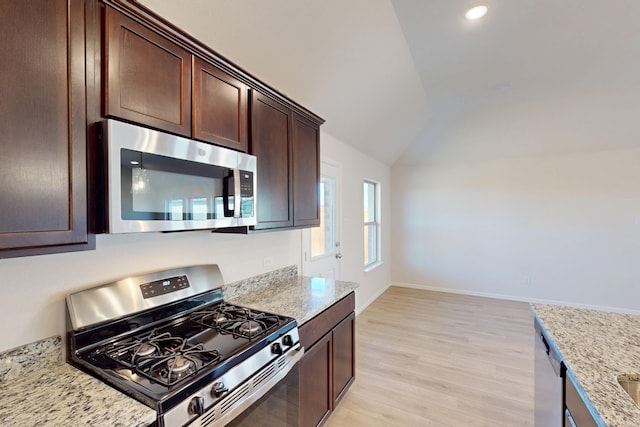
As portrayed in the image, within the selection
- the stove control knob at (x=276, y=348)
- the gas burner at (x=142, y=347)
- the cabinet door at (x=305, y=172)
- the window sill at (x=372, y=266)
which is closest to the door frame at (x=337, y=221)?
the cabinet door at (x=305, y=172)

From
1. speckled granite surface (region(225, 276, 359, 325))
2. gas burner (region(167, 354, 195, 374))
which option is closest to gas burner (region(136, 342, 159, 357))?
gas burner (region(167, 354, 195, 374))

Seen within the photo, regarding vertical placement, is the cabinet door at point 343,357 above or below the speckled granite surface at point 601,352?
below

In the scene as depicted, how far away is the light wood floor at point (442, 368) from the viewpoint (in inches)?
82.8

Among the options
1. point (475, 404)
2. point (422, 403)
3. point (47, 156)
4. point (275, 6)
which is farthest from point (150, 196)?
point (475, 404)

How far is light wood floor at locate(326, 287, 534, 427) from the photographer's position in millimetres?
2104

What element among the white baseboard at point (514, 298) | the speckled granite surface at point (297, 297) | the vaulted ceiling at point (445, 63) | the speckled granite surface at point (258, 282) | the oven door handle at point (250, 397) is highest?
the vaulted ceiling at point (445, 63)

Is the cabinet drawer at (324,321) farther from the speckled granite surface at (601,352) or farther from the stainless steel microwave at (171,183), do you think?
the speckled granite surface at (601,352)

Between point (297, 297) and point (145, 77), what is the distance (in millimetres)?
1492

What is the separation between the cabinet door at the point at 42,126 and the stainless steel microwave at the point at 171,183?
3.8 inches

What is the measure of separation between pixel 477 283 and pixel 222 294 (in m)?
4.60

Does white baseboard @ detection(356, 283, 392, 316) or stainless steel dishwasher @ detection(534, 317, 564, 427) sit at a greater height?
stainless steel dishwasher @ detection(534, 317, 564, 427)

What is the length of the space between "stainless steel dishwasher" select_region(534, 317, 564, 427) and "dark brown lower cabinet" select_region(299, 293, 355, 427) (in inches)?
45.2

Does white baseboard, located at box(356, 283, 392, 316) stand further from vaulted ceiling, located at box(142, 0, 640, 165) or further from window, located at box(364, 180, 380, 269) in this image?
vaulted ceiling, located at box(142, 0, 640, 165)

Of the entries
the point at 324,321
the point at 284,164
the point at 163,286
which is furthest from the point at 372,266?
the point at 163,286
